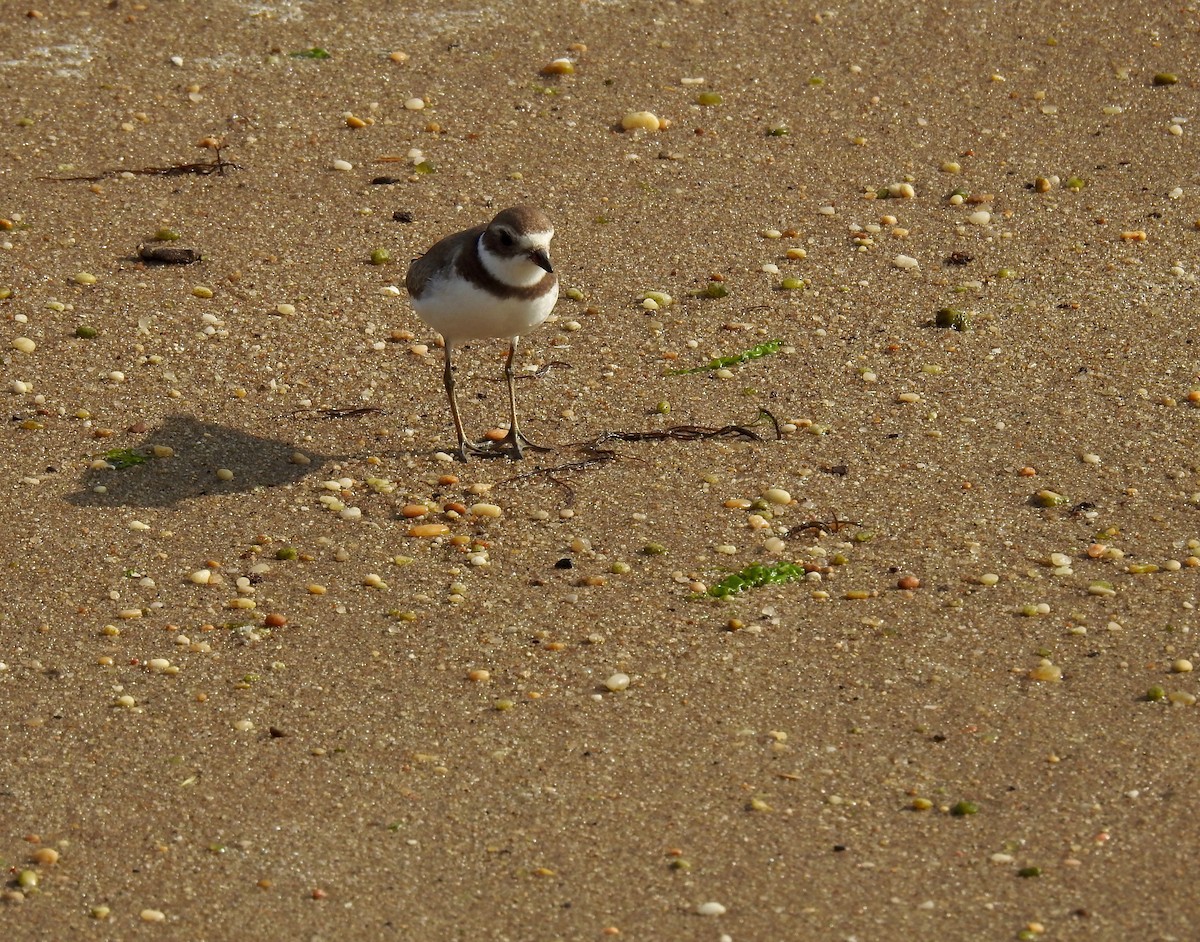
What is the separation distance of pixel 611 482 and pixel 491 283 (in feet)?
3.26

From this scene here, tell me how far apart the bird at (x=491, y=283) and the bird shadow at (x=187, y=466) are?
2.67 ft

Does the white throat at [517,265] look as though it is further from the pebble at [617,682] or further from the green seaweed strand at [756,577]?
the pebble at [617,682]

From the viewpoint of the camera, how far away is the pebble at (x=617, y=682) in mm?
5590

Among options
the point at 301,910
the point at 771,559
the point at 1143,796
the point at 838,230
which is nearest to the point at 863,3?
the point at 838,230

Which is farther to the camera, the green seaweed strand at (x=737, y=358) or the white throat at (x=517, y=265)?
the green seaweed strand at (x=737, y=358)

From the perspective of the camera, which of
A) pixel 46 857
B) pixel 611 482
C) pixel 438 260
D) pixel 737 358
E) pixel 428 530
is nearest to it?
pixel 46 857

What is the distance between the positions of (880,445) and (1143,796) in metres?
2.47

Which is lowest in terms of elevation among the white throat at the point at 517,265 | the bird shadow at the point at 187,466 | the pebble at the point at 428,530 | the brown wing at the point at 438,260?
the bird shadow at the point at 187,466

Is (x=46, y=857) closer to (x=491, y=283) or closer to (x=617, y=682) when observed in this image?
(x=617, y=682)

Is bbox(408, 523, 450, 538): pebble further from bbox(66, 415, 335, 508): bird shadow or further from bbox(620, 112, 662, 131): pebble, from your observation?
bbox(620, 112, 662, 131): pebble

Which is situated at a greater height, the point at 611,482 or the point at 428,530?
the point at 611,482

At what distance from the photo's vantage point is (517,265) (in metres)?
6.75

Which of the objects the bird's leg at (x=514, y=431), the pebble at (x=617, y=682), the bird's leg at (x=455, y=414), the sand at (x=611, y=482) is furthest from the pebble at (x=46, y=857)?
the bird's leg at (x=514, y=431)

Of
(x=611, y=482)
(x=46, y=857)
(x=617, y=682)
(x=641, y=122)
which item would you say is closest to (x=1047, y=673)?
(x=617, y=682)
